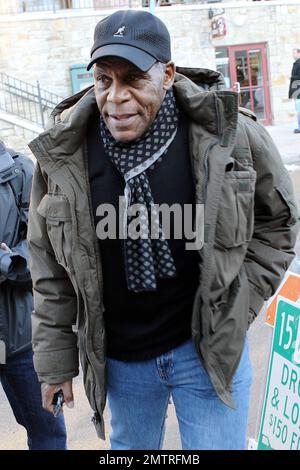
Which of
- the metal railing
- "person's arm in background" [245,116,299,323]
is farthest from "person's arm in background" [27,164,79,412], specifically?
the metal railing

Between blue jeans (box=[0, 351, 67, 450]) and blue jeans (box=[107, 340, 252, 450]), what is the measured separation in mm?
597

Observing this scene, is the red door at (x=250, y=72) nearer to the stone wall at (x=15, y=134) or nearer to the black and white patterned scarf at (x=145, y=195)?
the stone wall at (x=15, y=134)

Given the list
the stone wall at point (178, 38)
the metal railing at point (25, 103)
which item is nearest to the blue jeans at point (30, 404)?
the metal railing at point (25, 103)

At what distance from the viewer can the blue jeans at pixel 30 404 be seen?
→ 270 centimetres

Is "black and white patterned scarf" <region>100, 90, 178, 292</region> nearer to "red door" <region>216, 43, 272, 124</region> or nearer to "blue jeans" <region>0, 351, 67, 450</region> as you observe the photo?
"blue jeans" <region>0, 351, 67, 450</region>

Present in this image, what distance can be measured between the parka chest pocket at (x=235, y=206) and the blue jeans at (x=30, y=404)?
46.9 inches

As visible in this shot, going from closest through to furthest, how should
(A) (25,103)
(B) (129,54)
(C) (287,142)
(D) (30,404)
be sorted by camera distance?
(B) (129,54)
(D) (30,404)
(C) (287,142)
(A) (25,103)

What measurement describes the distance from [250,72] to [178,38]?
2.65 metres

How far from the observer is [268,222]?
2.24 m

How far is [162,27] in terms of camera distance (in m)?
1.93

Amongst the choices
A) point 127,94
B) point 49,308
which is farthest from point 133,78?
point 49,308

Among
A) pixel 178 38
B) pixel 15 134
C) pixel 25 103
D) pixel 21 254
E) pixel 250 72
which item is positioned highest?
pixel 178 38

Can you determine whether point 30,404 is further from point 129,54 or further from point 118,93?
point 129,54
